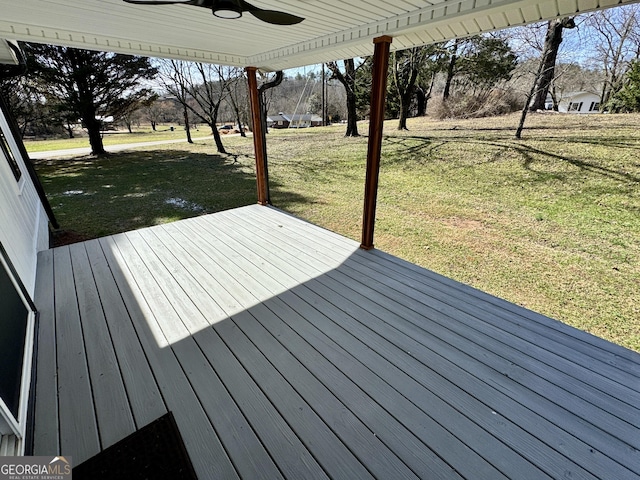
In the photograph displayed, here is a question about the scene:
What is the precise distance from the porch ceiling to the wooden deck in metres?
2.05

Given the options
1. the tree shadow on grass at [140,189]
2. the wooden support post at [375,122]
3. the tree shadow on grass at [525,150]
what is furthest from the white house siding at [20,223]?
the tree shadow on grass at [525,150]

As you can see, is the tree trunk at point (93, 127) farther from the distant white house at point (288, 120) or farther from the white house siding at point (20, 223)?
the distant white house at point (288, 120)

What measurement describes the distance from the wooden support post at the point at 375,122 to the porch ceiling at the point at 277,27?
143mm

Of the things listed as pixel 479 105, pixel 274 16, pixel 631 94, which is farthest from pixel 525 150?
pixel 274 16

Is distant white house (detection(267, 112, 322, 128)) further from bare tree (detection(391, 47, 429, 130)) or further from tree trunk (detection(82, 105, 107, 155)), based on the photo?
tree trunk (detection(82, 105, 107, 155))

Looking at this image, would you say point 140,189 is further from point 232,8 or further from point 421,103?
point 421,103

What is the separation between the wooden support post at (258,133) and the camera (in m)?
4.34

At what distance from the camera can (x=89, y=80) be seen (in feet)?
33.9

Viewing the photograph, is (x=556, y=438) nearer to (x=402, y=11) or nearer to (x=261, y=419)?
(x=261, y=419)

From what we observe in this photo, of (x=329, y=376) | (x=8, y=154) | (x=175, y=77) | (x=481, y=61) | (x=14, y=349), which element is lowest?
(x=329, y=376)

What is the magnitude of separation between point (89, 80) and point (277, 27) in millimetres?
11590

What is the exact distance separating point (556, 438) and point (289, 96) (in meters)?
32.8

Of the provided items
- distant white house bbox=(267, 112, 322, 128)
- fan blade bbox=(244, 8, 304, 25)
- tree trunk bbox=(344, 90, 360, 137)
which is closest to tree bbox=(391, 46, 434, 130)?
tree trunk bbox=(344, 90, 360, 137)

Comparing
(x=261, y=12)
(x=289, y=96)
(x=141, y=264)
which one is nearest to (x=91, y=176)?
(x=141, y=264)
